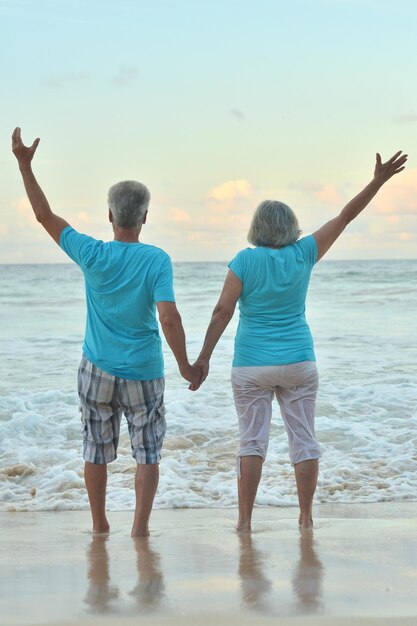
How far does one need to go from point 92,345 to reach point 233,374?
75cm

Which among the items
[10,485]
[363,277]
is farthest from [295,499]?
[363,277]

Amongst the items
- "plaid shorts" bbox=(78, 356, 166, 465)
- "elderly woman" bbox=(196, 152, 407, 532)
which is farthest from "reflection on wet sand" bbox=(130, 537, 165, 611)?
"elderly woman" bbox=(196, 152, 407, 532)

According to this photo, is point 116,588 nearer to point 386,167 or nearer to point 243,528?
point 243,528

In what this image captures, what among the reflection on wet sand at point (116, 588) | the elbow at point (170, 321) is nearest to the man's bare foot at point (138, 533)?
the reflection on wet sand at point (116, 588)

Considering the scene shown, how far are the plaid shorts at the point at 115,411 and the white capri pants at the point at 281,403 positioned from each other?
44cm

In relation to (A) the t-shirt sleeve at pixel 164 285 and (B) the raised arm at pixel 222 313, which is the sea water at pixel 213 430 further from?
(A) the t-shirt sleeve at pixel 164 285

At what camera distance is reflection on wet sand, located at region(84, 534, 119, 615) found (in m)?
3.29

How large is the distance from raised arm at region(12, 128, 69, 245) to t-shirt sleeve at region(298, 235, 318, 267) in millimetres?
1188

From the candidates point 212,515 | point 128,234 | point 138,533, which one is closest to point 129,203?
point 128,234

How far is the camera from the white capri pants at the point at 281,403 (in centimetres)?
462

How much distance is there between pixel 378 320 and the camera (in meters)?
19.0

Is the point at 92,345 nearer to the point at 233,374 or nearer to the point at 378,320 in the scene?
the point at 233,374

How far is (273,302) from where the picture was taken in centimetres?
459

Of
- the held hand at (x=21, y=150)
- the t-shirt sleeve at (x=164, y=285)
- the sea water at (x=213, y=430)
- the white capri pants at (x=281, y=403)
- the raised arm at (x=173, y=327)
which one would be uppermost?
the held hand at (x=21, y=150)
